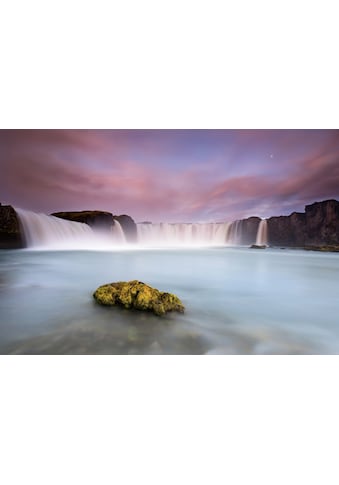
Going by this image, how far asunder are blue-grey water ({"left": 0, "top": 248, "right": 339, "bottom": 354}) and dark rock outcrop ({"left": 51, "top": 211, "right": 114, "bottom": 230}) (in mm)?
944

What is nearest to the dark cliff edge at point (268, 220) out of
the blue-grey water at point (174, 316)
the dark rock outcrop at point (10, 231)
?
the dark rock outcrop at point (10, 231)

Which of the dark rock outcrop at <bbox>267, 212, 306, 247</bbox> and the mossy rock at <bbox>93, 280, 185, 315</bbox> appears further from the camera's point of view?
the dark rock outcrop at <bbox>267, 212, 306, 247</bbox>

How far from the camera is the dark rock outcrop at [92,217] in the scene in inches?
136

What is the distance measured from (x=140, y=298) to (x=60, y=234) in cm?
401

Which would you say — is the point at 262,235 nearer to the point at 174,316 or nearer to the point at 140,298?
the point at 174,316

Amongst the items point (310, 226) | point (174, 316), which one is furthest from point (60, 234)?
A: point (310, 226)

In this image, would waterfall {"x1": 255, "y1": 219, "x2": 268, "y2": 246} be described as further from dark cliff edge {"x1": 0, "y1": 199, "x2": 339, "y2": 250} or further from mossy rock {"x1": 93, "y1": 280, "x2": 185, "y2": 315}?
mossy rock {"x1": 93, "y1": 280, "x2": 185, "y2": 315}

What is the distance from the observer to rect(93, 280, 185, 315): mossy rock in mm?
1898

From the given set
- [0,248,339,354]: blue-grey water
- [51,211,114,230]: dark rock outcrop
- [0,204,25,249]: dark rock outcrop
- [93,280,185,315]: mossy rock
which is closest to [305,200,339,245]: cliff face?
[0,248,339,354]: blue-grey water

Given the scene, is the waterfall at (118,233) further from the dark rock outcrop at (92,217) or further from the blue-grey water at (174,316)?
the blue-grey water at (174,316)

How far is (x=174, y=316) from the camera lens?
1882 mm

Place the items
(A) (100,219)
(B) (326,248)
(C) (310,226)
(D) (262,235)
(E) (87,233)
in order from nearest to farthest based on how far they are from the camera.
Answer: (A) (100,219) → (E) (87,233) → (B) (326,248) → (C) (310,226) → (D) (262,235)
